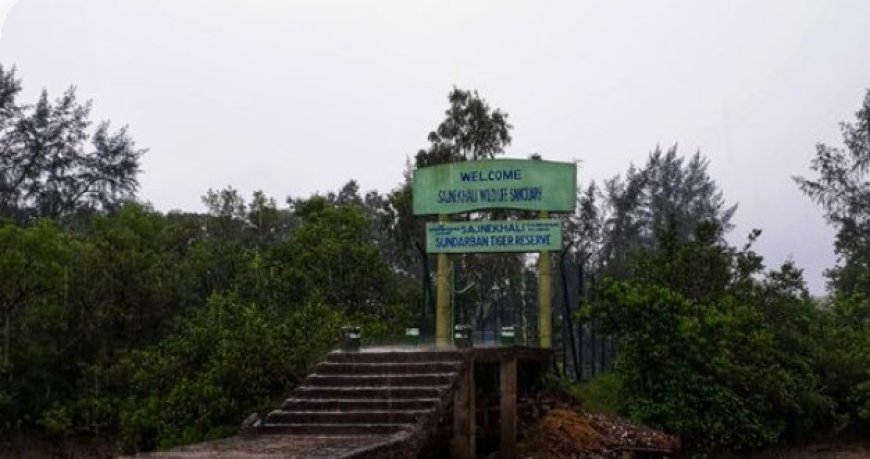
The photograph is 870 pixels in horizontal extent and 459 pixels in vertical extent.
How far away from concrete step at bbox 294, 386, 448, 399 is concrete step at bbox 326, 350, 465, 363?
82 centimetres

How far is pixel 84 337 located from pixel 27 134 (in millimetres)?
18662

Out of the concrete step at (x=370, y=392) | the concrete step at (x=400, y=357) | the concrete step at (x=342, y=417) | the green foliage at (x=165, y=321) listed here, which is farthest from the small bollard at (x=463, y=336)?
the green foliage at (x=165, y=321)

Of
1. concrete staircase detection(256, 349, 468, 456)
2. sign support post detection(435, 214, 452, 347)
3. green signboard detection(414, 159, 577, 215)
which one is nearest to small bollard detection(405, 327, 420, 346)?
sign support post detection(435, 214, 452, 347)

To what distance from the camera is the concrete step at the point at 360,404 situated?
621 inches

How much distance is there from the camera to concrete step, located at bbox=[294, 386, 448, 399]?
1608cm

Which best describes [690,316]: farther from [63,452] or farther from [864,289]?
[63,452]

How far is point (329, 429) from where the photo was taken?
50.4 feet

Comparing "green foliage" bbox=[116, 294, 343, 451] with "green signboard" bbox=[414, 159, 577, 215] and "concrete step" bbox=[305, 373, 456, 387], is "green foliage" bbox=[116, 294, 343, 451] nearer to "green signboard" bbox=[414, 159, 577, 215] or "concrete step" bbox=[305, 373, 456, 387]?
"concrete step" bbox=[305, 373, 456, 387]

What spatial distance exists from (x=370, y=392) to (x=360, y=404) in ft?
1.57

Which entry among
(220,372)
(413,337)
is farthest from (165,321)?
(413,337)

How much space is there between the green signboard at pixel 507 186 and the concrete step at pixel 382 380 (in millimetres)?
7228

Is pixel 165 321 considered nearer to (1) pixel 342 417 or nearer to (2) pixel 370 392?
(2) pixel 370 392

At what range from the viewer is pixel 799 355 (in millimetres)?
27391

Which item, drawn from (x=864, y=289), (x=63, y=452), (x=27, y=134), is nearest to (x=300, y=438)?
(x=63, y=452)
